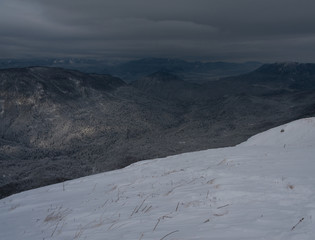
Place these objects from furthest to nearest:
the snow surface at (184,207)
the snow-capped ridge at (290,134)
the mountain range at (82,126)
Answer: the mountain range at (82,126)
the snow-capped ridge at (290,134)
the snow surface at (184,207)

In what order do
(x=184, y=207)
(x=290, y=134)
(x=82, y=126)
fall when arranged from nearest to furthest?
(x=184, y=207)
(x=290, y=134)
(x=82, y=126)

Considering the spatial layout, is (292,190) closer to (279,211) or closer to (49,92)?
(279,211)

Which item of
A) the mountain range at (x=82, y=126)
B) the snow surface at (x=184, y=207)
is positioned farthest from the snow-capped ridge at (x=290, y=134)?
the mountain range at (x=82, y=126)

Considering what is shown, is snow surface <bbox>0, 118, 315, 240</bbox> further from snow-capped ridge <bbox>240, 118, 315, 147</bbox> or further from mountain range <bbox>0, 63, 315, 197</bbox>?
mountain range <bbox>0, 63, 315, 197</bbox>

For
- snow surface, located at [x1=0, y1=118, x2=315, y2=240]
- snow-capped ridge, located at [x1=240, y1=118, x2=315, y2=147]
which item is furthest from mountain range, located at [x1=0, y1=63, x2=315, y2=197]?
snow surface, located at [x1=0, y1=118, x2=315, y2=240]

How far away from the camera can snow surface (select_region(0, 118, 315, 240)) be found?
4589 millimetres

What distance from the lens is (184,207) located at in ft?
19.8

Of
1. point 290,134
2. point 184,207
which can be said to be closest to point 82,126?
point 290,134

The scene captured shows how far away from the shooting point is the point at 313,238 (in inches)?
156

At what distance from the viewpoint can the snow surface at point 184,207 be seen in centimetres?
459

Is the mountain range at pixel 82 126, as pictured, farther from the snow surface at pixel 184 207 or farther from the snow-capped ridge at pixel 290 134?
the snow surface at pixel 184 207

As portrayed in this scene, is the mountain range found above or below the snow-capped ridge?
below

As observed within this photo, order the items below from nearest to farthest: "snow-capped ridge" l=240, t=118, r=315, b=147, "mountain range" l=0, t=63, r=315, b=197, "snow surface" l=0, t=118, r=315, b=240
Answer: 1. "snow surface" l=0, t=118, r=315, b=240
2. "snow-capped ridge" l=240, t=118, r=315, b=147
3. "mountain range" l=0, t=63, r=315, b=197

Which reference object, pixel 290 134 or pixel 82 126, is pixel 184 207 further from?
pixel 82 126
